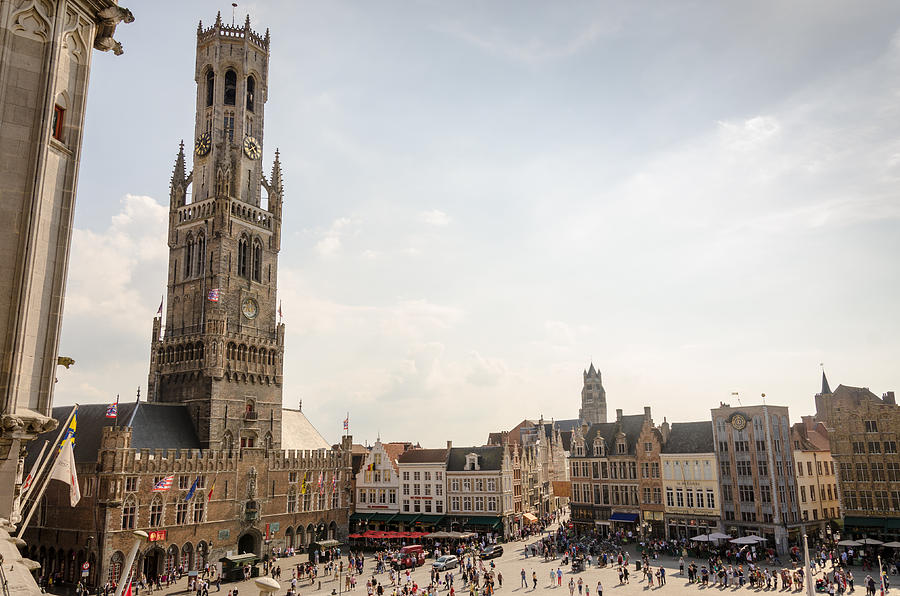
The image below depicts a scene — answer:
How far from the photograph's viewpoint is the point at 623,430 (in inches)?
2594

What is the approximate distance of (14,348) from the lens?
1162cm

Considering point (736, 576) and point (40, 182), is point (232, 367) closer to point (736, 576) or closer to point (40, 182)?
point (736, 576)

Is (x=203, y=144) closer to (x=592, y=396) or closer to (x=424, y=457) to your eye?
(x=424, y=457)

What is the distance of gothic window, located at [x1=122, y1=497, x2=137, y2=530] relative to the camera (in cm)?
4591

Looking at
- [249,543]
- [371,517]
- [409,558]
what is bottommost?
[409,558]

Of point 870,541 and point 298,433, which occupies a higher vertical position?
point 298,433

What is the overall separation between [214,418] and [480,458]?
91.2 feet

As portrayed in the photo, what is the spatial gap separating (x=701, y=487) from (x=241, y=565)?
40940 millimetres

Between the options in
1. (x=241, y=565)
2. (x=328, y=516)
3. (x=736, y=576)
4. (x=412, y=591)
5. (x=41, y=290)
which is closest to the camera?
(x=41, y=290)

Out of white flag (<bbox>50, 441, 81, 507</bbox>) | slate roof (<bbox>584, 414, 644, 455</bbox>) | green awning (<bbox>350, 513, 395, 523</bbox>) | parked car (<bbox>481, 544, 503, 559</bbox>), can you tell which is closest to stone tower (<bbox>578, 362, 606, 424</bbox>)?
slate roof (<bbox>584, 414, 644, 455</bbox>)

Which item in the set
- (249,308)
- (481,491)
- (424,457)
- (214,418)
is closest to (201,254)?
(249,308)

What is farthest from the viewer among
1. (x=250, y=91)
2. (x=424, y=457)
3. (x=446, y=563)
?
(x=424, y=457)

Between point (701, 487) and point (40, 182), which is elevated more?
point (40, 182)

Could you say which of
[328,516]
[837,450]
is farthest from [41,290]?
[837,450]
